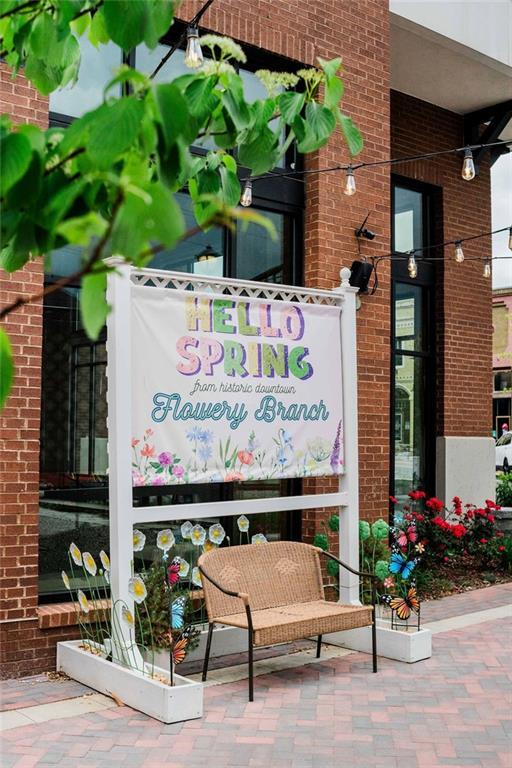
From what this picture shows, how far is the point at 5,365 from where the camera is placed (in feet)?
5.65

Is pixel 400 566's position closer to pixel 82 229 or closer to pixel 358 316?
pixel 358 316

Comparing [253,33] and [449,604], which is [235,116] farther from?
[449,604]

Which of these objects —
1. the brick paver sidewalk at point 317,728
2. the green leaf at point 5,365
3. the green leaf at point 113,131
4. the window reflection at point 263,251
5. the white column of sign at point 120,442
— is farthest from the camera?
the window reflection at point 263,251

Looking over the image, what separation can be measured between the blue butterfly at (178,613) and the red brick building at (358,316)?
3.14 feet

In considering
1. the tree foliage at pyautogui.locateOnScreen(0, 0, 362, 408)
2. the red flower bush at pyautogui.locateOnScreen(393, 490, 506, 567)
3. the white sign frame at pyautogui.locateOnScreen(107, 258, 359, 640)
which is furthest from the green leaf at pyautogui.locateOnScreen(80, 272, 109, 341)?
the red flower bush at pyautogui.locateOnScreen(393, 490, 506, 567)

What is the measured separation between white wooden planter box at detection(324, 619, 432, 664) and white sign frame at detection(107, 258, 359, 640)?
0.88 feet

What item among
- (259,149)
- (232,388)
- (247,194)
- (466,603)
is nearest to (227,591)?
(232,388)

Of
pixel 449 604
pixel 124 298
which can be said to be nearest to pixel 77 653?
pixel 124 298

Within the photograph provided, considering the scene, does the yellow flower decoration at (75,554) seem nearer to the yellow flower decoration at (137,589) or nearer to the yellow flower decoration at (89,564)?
the yellow flower decoration at (89,564)

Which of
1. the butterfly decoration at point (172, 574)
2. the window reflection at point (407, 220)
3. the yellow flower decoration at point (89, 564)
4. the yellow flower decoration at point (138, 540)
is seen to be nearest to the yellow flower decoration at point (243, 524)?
the butterfly decoration at point (172, 574)

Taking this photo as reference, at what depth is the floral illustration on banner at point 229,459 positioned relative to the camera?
5910 millimetres

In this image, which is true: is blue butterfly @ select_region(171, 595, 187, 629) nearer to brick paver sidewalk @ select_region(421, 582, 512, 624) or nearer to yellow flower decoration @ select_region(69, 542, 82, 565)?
yellow flower decoration @ select_region(69, 542, 82, 565)

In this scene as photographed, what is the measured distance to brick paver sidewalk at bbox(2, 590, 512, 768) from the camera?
15.1 feet

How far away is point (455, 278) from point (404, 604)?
5584 millimetres
